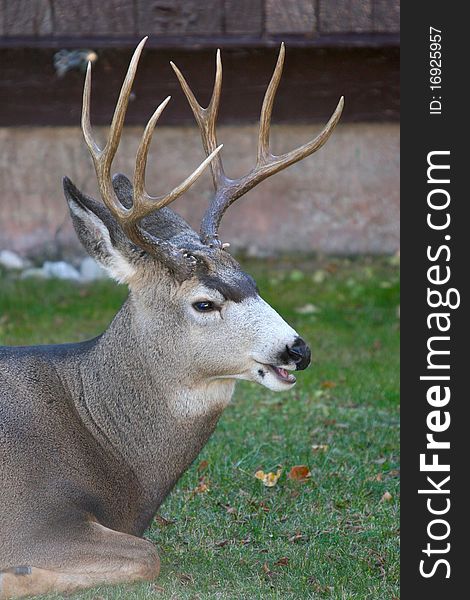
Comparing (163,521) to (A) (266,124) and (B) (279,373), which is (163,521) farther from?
(A) (266,124)

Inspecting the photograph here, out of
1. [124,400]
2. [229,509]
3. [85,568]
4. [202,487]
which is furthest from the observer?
[202,487]

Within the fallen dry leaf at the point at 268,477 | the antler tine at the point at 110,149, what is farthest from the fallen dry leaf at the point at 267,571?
the antler tine at the point at 110,149

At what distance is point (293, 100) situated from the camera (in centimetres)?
1023

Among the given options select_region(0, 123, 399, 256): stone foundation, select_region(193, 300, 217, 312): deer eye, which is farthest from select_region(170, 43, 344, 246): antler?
select_region(0, 123, 399, 256): stone foundation

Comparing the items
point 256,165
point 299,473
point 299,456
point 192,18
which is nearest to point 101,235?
point 256,165

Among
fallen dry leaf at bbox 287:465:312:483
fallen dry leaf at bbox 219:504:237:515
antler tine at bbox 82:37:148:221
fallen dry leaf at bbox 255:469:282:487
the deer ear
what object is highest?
antler tine at bbox 82:37:148:221

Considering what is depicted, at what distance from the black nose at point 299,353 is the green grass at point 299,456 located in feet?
2.92

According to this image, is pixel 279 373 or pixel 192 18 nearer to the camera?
pixel 279 373

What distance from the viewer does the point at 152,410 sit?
16.4ft

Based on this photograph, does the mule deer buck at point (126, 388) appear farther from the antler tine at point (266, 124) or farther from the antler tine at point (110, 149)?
the antler tine at point (266, 124)

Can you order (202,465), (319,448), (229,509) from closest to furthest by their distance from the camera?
1. (229,509)
2. (202,465)
3. (319,448)

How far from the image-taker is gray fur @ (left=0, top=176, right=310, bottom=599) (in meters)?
4.71

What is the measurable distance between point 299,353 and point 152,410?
2.19ft

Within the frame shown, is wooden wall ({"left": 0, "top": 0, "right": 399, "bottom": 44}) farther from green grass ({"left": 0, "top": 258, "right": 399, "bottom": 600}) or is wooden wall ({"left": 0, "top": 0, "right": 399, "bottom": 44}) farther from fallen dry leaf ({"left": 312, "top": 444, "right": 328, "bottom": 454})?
fallen dry leaf ({"left": 312, "top": 444, "right": 328, "bottom": 454})
